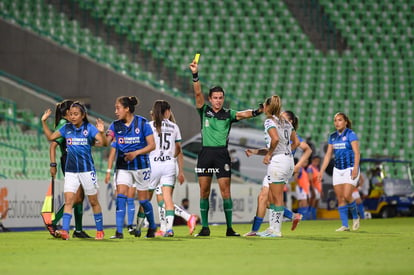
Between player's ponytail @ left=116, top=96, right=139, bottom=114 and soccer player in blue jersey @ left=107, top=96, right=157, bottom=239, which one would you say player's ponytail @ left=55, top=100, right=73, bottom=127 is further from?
player's ponytail @ left=116, top=96, right=139, bottom=114

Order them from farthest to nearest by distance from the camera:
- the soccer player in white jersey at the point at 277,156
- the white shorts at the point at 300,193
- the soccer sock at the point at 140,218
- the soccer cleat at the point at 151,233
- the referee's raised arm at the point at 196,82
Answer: the white shorts at the point at 300,193
the soccer sock at the point at 140,218
the soccer cleat at the point at 151,233
the referee's raised arm at the point at 196,82
the soccer player in white jersey at the point at 277,156

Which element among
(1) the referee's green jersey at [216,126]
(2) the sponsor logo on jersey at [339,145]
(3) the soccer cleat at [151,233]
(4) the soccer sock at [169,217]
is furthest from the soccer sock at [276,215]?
(2) the sponsor logo on jersey at [339,145]

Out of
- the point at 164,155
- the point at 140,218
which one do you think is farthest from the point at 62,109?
the point at 140,218

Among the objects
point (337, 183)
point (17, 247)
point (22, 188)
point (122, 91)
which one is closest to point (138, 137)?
point (17, 247)

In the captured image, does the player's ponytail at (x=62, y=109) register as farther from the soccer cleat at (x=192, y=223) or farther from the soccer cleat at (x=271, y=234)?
the soccer cleat at (x=271, y=234)

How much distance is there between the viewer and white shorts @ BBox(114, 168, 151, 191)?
14.3m

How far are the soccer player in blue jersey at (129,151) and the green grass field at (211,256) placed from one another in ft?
2.19

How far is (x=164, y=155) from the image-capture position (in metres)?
15.4

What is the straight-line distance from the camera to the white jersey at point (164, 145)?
15344mm

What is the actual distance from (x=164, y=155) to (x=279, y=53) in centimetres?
2309

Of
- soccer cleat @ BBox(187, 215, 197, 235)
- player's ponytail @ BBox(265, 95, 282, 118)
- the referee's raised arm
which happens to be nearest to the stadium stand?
soccer cleat @ BBox(187, 215, 197, 235)

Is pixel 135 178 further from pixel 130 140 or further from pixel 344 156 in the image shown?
pixel 344 156

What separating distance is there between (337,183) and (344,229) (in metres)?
0.86

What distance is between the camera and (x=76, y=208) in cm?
1519
